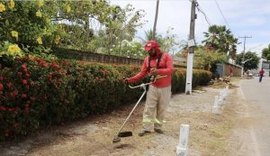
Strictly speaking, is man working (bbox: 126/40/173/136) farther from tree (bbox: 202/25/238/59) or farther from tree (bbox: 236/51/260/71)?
tree (bbox: 236/51/260/71)

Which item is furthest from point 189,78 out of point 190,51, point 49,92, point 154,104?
point 49,92

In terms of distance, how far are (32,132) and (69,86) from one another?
1.14 m

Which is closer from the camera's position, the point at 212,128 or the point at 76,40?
the point at 212,128

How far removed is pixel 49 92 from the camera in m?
7.00

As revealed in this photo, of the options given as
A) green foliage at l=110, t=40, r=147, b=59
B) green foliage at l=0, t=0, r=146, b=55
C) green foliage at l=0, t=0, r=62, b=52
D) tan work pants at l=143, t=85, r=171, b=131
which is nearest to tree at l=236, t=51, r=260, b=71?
green foliage at l=110, t=40, r=147, b=59

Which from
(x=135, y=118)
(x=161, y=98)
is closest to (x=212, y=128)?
(x=135, y=118)

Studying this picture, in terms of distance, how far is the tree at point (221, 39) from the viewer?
7938cm

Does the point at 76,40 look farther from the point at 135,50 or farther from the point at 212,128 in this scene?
the point at 135,50

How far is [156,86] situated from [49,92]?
2.22 m

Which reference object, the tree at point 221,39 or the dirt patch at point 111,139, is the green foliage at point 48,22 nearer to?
the dirt patch at point 111,139

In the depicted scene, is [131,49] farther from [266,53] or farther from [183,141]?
[266,53]

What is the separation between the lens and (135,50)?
80.2 ft

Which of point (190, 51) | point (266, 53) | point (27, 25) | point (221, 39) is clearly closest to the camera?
point (27, 25)

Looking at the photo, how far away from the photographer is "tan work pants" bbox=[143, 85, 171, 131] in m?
8.16
